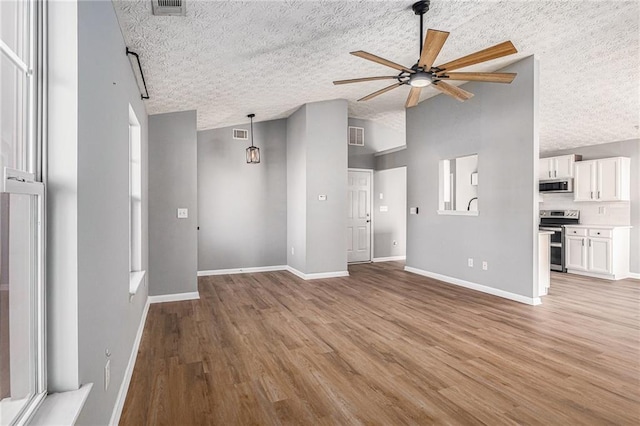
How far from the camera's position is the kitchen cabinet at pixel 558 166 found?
6.74 meters

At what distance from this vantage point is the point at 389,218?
26.9ft

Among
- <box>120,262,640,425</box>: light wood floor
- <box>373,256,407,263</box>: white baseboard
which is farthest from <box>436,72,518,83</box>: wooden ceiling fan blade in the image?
<box>373,256,407,263</box>: white baseboard

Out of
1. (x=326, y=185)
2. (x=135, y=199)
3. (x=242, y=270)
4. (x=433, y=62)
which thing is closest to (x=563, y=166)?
(x=326, y=185)

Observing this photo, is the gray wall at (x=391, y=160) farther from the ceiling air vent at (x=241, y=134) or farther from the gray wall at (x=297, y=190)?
the ceiling air vent at (x=241, y=134)

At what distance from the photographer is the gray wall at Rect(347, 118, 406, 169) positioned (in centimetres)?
782

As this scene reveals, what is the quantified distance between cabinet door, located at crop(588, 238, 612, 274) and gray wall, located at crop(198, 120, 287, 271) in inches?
216

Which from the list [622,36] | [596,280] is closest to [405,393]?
[622,36]

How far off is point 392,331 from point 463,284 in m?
2.38

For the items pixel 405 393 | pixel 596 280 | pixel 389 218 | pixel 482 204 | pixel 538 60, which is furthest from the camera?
pixel 389 218

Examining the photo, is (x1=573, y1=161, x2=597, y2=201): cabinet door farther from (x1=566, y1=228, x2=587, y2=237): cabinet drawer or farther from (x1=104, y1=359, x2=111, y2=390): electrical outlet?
(x1=104, y1=359, x2=111, y2=390): electrical outlet

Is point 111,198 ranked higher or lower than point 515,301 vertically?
higher

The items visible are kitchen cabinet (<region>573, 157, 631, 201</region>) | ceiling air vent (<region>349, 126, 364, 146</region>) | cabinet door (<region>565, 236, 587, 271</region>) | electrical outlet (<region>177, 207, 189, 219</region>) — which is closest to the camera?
electrical outlet (<region>177, 207, 189, 219</region>)

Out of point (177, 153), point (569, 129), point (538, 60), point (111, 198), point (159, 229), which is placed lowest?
point (159, 229)

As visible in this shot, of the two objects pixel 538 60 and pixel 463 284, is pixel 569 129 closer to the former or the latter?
pixel 538 60
